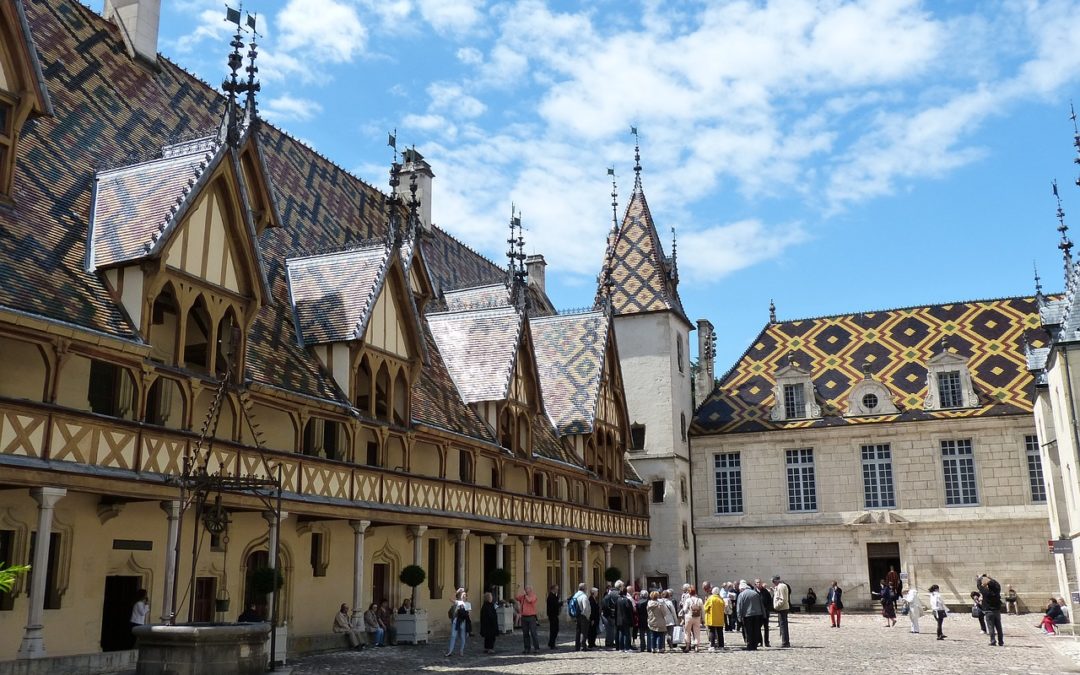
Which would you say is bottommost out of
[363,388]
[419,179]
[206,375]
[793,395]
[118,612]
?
[118,612]

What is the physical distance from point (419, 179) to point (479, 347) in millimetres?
9851

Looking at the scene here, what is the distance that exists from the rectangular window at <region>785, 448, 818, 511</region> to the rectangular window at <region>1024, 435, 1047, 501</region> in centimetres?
738

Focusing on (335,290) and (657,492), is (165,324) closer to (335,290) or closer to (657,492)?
(335,290)

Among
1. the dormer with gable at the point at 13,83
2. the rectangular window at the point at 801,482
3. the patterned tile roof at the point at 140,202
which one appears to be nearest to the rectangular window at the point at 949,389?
the rectangular window at the point at 801,482

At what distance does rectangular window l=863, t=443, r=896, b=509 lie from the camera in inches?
1460

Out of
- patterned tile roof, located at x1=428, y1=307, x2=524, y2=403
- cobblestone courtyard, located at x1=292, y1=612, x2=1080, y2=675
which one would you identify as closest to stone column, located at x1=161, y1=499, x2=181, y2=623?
cobblestone courtyard, located at x1=292, y1=612, x2=1080, y2=675

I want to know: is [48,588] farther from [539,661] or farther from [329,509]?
[539,661]

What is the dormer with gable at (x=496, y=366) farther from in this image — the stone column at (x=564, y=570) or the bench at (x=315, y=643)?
the bench at (x=315, y=643)

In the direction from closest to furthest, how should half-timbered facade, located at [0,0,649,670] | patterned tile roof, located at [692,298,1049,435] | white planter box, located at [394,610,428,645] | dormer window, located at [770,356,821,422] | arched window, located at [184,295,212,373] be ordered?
half-timbered facade, located at [0,0,649,670]
arched window, located at [184,295,212,373]
white planter box, located at [394,610,428,645]
patterned tile roof, located at [692,298,1049,435]
dormer window, located at [770,356,821,422]

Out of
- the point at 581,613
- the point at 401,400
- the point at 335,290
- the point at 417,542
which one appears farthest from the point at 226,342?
the point at 581,613

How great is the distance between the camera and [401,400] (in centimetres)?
2180

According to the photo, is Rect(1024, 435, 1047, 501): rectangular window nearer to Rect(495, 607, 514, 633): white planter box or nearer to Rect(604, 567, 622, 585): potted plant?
Rect(604, 567, 622, 585): potted plant

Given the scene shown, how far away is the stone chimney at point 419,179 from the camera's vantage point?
113ft

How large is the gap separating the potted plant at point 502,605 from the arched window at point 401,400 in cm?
529
